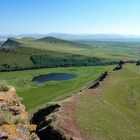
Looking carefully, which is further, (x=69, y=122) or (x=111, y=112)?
(x=111, y=112)

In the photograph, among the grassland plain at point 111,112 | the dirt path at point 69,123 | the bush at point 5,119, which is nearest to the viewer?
the bush at point 5,119

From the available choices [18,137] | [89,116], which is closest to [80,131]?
[89,116]

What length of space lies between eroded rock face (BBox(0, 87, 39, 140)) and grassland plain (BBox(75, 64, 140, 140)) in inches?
433

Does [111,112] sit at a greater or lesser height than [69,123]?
lesser

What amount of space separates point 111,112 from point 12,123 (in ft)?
106

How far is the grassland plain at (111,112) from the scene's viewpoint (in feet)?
123

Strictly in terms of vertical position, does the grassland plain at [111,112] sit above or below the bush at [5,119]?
below

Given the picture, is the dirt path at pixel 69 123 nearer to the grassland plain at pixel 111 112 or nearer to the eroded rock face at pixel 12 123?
the grassland plain at pixel 111 112

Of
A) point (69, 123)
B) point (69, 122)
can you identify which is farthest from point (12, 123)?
point (69, 122)

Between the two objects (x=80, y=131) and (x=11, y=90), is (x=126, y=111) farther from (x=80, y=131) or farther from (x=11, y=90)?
(x=11, y=90)

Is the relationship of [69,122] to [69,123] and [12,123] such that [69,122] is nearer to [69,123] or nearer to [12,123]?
[69,123]

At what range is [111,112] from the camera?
50.4 metres

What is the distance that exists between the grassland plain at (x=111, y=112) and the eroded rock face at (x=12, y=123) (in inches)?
433

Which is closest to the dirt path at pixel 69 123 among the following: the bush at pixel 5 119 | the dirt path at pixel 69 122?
the dirt path at pixel 69 122
